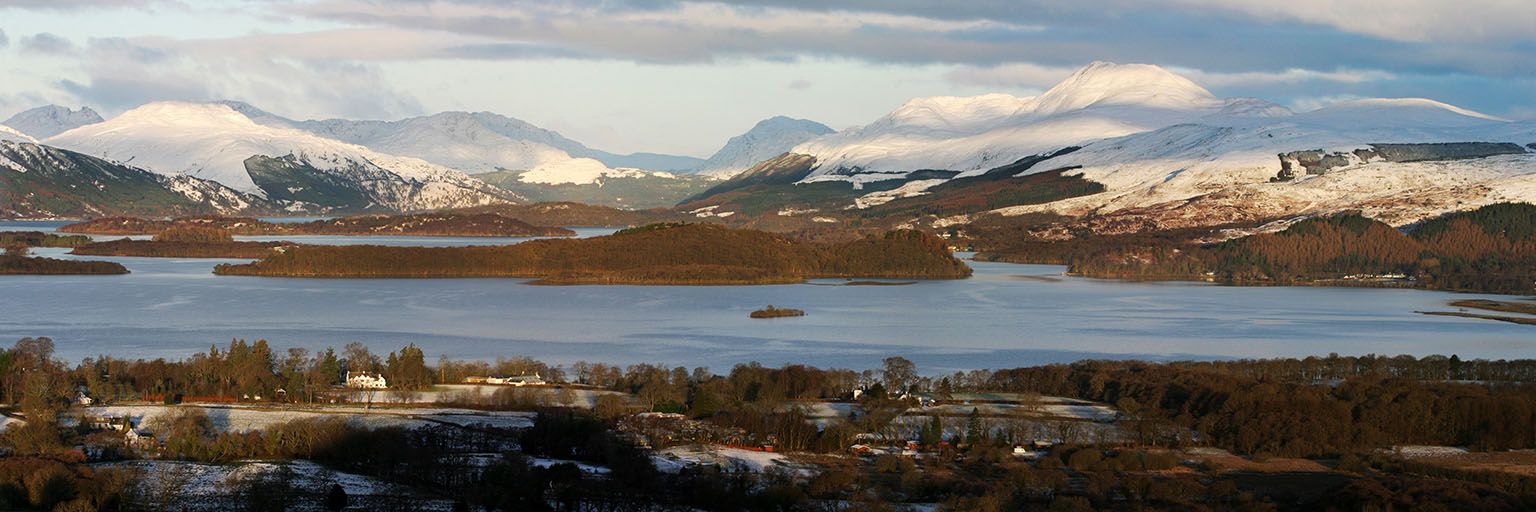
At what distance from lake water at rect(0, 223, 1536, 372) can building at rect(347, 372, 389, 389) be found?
6351 mm

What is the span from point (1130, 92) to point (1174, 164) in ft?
173

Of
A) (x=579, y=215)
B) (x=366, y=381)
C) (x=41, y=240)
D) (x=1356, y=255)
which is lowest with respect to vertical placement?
(x=366, y=381)

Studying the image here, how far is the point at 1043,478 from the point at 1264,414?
771cm

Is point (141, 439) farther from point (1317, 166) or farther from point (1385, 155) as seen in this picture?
point (1385, 155)

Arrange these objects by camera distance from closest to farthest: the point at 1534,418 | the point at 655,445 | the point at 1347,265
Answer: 1. the point at 655,445
2. the point at 1534,418
3. the point at 1347,265

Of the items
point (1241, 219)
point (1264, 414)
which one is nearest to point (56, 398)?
point (1264, 414)

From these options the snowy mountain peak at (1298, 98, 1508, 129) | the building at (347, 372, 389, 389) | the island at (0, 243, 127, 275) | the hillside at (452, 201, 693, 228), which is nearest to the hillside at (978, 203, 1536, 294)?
the snowy mountain peak at (1298, 98, 1508, 129)

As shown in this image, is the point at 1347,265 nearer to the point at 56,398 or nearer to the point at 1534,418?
the point at 1534,418

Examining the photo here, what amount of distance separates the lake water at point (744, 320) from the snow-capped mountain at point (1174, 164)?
27500 millimetres

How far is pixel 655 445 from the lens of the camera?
35125 mm

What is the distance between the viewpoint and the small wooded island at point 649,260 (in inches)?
3617

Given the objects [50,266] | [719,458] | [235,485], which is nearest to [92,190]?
[50,266]

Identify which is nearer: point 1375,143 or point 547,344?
point 547,344

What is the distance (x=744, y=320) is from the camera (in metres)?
65.0
